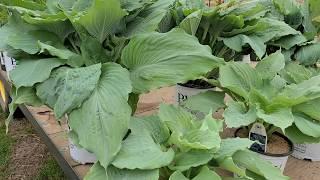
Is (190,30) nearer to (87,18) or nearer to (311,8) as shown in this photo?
(87,18)

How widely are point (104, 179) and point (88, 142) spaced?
118 millimetres

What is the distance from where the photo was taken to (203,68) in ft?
3.86

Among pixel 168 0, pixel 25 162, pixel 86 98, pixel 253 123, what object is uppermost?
pixel 168 0

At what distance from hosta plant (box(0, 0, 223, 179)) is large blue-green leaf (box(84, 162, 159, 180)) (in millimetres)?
17

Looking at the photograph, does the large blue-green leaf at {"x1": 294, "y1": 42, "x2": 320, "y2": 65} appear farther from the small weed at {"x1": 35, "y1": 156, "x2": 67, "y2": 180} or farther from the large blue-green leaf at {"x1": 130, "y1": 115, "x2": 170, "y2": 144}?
the small weed at {"x1": 35, "y1": 156, "x2": 67, "y2": 180}

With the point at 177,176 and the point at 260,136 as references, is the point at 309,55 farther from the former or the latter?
the point at 177,176

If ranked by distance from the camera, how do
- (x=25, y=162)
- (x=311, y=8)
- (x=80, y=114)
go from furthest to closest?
1. (x=25, y=162)
2. (x=311, y=8)
3. (x=80, y=114)

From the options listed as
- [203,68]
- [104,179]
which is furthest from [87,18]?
[104,179]

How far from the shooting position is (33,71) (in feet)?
4.00

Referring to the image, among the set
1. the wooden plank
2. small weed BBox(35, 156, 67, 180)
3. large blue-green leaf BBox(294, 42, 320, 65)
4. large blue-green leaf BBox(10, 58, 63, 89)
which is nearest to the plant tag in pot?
the wooden plank

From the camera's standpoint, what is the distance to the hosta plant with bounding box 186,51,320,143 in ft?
3.65

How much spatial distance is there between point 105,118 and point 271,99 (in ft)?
1.55

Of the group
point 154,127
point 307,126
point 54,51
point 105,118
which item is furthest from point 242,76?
point 54,51

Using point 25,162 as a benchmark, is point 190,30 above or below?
above
